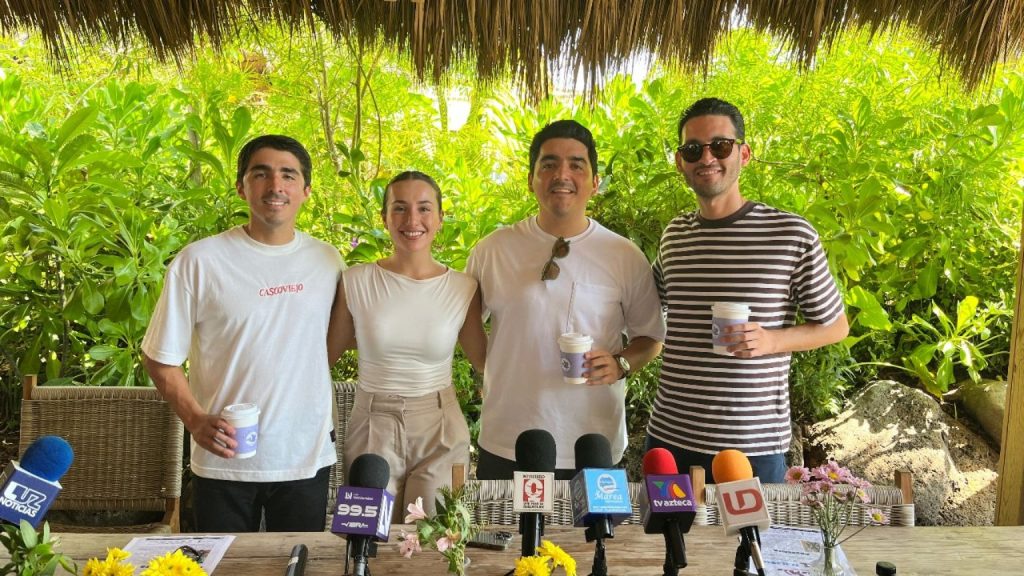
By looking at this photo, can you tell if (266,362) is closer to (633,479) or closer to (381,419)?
(381,419)

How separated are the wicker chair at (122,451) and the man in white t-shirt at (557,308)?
1.10m

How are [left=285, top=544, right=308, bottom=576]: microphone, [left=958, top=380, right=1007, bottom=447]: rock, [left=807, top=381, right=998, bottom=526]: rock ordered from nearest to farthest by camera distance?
Answer: [left=285, top=544, right=308, bottom=576]: microphone
[left=807, top=381, right=998, bottom=526]: rock
[left=958, top=380, right=1007, bottom=447]: rock

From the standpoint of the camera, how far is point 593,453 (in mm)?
1389

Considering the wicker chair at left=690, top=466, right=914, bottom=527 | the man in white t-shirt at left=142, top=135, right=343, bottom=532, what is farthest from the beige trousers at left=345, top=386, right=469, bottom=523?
the wicker chair at left=690, top=466, right=914, bottom=527

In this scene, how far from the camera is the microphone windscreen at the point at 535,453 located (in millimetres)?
1392

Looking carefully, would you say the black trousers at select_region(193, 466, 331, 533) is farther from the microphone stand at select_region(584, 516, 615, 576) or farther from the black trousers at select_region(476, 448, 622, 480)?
the microphone stand at select_region(584, 516, 615, 576)

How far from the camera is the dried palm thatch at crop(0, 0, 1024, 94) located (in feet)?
7.06

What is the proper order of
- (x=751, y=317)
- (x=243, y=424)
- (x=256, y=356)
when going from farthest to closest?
(x=751, y=317), (x=256, y=356), (x=243, y=424)

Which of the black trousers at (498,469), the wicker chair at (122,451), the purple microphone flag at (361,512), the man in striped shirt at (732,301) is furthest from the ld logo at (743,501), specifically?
the wicker chair at (122,451)

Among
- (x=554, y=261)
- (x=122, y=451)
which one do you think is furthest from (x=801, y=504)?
(x=122, y=451)

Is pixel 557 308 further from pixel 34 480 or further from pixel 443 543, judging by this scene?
pixel 34 480

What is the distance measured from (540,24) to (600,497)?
1.39 meters

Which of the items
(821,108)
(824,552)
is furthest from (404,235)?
(821,108)

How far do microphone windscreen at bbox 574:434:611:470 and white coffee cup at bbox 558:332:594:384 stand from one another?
70 cm
